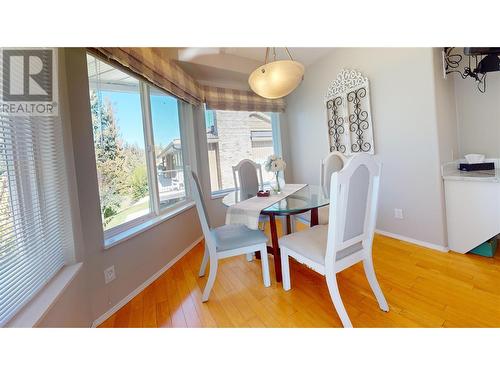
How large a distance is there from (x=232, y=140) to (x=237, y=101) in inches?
24.3

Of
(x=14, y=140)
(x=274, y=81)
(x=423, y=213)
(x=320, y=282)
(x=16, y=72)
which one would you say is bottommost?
(x=320, y=282)

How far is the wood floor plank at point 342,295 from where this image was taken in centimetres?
134

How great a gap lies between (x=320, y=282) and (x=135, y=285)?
1.56 m

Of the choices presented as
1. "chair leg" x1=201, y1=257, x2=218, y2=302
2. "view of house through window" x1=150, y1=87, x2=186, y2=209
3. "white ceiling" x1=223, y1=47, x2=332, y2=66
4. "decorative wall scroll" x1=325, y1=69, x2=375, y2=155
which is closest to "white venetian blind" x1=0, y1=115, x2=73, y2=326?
"chair leg" x1=201, y1=257, x2=218, y2=302

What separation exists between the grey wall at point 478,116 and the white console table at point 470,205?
0.18m

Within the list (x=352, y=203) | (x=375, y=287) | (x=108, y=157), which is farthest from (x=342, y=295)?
(x=108, y=157)

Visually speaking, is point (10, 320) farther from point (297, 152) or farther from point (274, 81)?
point (297, 152)

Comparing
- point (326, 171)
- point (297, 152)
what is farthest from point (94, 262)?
point (297, 152)

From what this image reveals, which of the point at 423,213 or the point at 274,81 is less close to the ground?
the point at 274,81

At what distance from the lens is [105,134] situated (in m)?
1.80

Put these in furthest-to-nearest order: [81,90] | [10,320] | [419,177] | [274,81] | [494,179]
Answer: [419,177]
[494,179]
[274,81]
[81,90]
[10,320]

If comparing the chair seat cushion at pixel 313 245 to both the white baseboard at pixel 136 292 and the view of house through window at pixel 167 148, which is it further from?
the view of house through window at pixel 167 148

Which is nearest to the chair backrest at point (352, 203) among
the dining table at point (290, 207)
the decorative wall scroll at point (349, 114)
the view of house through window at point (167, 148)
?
the dining table at point (290, 207)

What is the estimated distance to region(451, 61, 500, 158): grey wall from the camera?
2033 mm
